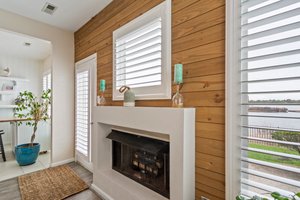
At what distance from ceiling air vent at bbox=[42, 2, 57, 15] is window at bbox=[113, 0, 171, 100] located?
1.22 m

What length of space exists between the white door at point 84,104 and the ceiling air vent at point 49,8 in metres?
0.93

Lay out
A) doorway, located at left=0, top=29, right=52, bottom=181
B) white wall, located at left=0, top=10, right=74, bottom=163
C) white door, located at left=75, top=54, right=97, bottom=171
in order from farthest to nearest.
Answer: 1. doorway, located at left=0, top=29, right=52, bottom=181
2. white wall, located at left=0, top=10, right=74, bottom=163
3. white door, located at left=75, top=54, right=97, bottom=171

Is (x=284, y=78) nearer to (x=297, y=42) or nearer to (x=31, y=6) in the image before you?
(x=297, y=42)

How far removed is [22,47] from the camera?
430 cm

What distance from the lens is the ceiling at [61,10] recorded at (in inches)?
99.3

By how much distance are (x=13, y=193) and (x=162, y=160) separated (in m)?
2.29

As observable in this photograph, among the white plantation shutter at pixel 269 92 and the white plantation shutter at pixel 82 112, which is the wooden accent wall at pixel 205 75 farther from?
the white plantation shutter at pixel 82 112

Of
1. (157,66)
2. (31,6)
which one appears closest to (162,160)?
(157,66)

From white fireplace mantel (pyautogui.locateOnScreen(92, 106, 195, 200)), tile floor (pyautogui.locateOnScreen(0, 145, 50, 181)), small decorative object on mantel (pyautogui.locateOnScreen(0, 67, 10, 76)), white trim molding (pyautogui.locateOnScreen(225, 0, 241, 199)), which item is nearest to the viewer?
white trim molding (pyautogui.locateOnScreen(225, 0, 241, 199))

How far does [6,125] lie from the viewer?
4.96 m

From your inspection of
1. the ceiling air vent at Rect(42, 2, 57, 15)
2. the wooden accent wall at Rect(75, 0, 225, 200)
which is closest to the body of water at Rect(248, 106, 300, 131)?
the wooden accent wall at Rect(75, 0, 225, 200)

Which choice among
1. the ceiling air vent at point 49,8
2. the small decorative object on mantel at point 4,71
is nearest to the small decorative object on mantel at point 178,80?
the ceiling air vent at point 49,8

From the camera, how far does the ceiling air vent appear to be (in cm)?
260

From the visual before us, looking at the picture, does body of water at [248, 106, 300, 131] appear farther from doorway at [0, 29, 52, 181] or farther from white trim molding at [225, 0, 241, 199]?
doorway at [0, 29, 52, 181]
